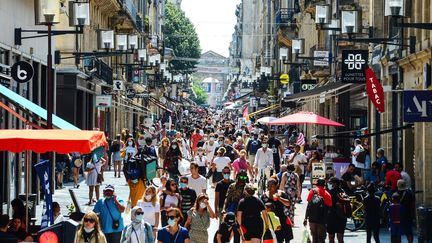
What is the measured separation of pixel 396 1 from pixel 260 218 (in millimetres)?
5188

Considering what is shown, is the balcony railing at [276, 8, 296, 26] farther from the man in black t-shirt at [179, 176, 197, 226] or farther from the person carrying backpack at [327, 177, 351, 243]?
the man in black t-shirt at [179, 176, 197, 226]

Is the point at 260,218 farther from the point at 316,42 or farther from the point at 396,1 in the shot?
the point at 316,42

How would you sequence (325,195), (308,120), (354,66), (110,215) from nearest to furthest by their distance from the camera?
(110,215), (325,195), (354,66), (308,120)

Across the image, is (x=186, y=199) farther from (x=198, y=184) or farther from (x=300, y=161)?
(x=300, y=161)

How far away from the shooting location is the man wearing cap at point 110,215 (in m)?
17.1

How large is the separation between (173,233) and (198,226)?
2.54 m

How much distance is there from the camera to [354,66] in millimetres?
33094

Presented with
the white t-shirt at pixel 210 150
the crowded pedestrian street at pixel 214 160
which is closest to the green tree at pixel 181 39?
the crowded pedestrian street at pixel 214 160

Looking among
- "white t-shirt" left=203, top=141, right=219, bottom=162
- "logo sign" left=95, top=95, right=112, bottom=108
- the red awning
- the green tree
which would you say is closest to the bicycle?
the red awning

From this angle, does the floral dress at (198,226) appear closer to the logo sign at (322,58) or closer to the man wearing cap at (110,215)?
the man wearing cap at (110,215)

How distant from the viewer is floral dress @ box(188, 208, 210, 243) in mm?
17234

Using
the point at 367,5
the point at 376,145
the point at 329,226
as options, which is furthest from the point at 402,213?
→ the point at 367,5

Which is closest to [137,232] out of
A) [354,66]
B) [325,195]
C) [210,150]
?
[325,195]

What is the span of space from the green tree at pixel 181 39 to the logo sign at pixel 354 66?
94.0 meters
